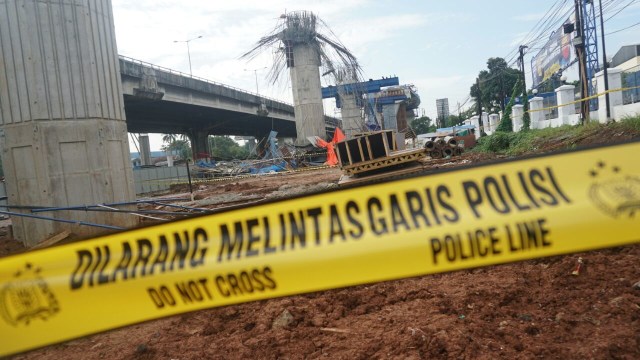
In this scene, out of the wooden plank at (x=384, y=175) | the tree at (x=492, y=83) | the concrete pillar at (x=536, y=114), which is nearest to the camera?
the wooden plank at (x=384, y=175)

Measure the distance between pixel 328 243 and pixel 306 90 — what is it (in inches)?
1170

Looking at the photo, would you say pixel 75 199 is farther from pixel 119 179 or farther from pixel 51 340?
pixel 51 340

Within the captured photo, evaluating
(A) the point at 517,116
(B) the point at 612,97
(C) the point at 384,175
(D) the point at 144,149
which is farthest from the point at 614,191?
(D) the point at 144,149

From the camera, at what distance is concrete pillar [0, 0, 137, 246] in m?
6.44

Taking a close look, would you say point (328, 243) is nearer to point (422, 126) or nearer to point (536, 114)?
point (536, 114)

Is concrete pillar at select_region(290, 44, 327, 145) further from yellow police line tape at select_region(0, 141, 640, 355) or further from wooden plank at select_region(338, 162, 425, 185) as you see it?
yellow police line tape at select_region(0, 141, 640, 355)

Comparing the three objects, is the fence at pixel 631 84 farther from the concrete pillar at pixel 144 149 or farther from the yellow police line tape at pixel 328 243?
the concrete pillar at pixel 144 149

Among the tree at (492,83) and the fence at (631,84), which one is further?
the tree at (492,83)

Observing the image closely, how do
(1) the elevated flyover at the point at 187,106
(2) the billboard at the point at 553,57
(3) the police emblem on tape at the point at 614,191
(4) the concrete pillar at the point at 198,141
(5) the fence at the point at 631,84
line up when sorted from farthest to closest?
(4) the concrete pillar at the point at 198,141 → (2) the billboard at the point at 553,57 → (1) the elevated flyover at the point at 187,106 → (5) the fence at the point at 631,84 → (3) the police emblem on tape at the point at 614,191

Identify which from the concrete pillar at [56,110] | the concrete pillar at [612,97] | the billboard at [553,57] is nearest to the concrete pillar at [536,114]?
the concrete pillar at [612,97]

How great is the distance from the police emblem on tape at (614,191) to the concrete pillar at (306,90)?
29.7 meters

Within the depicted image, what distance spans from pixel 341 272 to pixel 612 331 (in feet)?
5.64

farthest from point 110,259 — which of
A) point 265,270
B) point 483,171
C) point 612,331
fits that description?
point 612,331

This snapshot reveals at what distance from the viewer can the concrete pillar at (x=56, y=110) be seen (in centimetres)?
644
